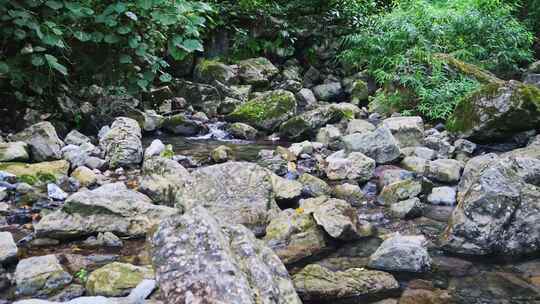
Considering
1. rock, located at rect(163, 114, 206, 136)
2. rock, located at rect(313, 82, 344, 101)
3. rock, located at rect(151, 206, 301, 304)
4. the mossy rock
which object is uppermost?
rock, located at rect(151, 206, 301, 304)

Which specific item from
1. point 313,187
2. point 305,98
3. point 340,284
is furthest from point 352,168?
point 305,98

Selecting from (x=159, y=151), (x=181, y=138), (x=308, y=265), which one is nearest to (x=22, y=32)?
(x=159, y=151)

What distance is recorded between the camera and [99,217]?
3986 millimetres

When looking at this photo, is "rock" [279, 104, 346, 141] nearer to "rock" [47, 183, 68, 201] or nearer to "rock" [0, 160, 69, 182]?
"rock" [0, 160, 69, 182]

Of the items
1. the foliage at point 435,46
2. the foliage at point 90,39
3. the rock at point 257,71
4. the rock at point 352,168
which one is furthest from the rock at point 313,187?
the rock at point 257,71

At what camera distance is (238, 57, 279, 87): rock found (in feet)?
36.7

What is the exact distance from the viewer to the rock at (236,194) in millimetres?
4172

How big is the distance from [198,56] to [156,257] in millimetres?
9524

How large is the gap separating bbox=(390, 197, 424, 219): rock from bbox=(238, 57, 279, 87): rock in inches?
272

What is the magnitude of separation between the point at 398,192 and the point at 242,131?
11.4ft

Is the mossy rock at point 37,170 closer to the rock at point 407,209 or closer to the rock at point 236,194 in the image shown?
the rock at point 236,194

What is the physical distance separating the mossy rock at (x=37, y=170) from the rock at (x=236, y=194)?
5.39ft

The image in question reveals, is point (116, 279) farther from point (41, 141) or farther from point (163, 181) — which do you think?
point (41, 141)

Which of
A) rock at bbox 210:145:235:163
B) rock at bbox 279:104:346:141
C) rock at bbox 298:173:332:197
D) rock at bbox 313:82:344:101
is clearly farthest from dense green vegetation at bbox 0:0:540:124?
rock at bbox 298:173:332:197
